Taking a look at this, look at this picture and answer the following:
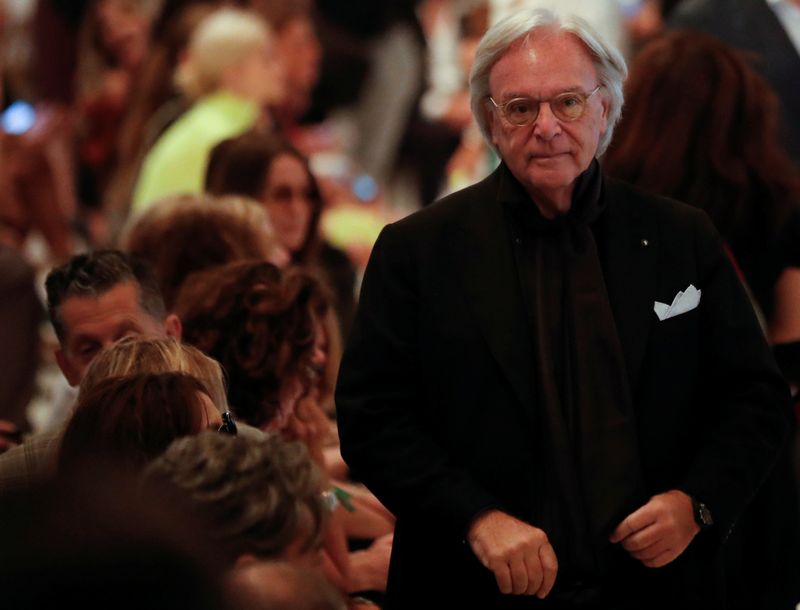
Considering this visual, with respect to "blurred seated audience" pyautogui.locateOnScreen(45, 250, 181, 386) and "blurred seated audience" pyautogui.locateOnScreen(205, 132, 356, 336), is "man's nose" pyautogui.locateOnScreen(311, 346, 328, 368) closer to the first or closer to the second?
"blurred seated audience" pyautogui.locateOnScreen(45, 250, 181, 386)

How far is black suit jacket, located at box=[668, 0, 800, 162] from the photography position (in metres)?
5.53

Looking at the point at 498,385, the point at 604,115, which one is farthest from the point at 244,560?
the point at 604,115

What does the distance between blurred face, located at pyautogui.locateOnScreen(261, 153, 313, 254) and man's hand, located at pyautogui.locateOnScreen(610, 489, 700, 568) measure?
2.78 meters

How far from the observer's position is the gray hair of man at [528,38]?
2986 mm

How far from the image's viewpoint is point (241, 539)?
2.29m

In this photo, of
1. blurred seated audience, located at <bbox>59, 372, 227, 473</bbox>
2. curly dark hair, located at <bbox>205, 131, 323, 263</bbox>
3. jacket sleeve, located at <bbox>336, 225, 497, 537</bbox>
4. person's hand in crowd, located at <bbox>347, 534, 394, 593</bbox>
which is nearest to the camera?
blurred seated audience, located at <bbox>59, 372, 227, 473</bbox>

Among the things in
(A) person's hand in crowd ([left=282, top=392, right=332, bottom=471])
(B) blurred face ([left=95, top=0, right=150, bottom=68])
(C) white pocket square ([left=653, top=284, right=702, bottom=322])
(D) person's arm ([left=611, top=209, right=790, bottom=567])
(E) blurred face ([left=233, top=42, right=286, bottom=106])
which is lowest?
(D) person's arm ([left=611, top=209, right=790, bottom=567])

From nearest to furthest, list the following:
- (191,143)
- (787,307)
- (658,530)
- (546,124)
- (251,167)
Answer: (658,530), (546,124), (787,307), (251,167), (191,143)

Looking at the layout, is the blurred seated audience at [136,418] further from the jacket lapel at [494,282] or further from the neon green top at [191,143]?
the neon green top at [191,143]

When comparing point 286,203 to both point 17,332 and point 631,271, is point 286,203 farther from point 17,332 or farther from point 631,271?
point 631,271

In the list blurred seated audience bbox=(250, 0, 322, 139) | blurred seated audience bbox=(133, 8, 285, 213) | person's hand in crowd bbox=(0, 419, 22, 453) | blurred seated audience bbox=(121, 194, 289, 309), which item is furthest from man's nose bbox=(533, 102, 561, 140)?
blurred seated audience bbox=(250, 0, 322, 139)

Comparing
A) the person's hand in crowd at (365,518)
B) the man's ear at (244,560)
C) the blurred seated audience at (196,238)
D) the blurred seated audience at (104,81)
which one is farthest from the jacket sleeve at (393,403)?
the blurred seated audience at (104,81)

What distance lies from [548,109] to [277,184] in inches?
103

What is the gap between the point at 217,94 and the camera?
6754mm
